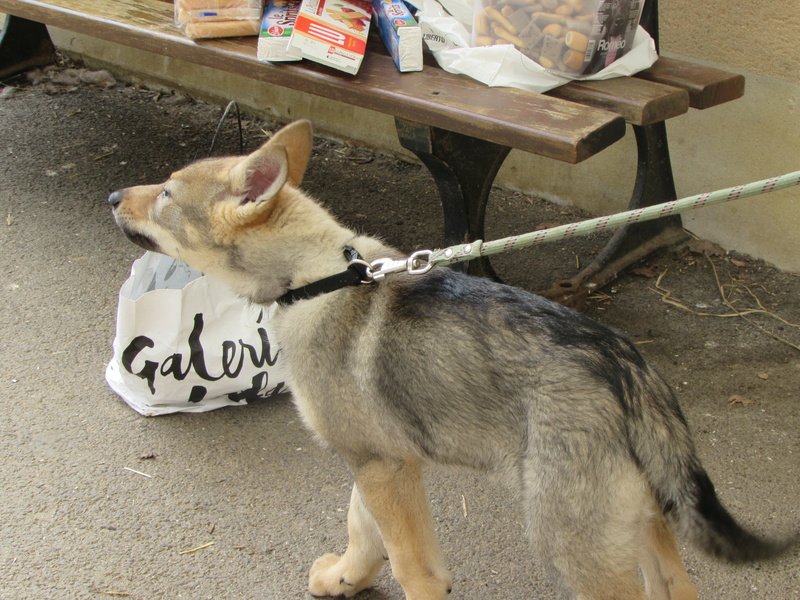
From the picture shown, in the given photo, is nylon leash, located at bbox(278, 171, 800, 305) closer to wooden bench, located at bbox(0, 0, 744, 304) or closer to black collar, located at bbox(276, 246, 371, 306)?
black collar, located at bbox(276, 246, 371, 306)

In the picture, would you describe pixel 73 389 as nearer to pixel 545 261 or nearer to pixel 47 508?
pixel 47 508

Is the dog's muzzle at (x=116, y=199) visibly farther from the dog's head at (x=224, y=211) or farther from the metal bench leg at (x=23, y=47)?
the metal bench leg at (x=23, y=47)

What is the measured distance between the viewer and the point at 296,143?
8.57ft

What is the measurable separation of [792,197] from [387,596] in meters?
2.99

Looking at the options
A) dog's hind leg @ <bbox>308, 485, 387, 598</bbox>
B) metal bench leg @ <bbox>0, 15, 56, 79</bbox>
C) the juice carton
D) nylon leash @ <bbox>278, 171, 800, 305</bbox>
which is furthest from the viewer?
metal bench leg @ <bbox>0, 15, 56, 79</bbox>

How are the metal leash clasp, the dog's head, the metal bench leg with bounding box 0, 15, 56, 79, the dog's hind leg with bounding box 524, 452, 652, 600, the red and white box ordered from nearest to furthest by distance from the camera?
the dog's hind leg with bounding box 524, 452, 652, 600, the metal leash clasp, the dog's head, the red and white box, the metal bench leg with bounding box 0, 15, 56, 79

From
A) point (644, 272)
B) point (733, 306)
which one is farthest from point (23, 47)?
point (733, 306)

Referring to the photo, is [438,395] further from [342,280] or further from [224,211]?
[224,211]

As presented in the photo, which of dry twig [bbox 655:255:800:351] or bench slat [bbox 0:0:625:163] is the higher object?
bench slat [bbox 0:0:625:163]

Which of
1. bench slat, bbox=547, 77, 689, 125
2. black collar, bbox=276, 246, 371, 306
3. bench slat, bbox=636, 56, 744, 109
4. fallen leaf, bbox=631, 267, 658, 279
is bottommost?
fallen leaf, bbox=631, 267, 658, 279

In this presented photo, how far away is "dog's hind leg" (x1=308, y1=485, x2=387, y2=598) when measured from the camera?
8.21 feet

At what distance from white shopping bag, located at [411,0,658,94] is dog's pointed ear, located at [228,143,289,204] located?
54.4 inches

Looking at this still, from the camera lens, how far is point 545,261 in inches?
177

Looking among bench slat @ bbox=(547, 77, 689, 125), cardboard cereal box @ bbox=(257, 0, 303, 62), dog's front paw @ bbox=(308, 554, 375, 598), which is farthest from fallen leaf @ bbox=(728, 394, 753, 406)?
cardboard cereal box @ bbox=(257, 0, 303, 62)
